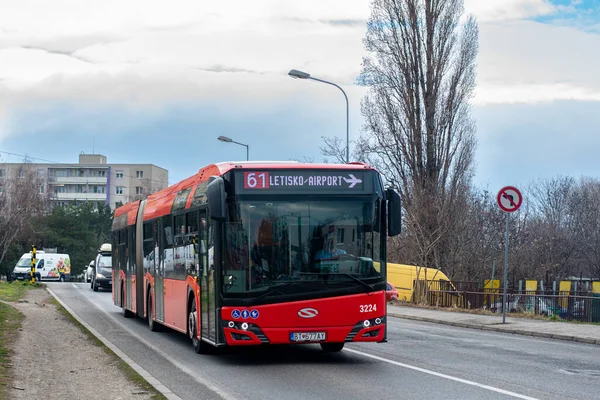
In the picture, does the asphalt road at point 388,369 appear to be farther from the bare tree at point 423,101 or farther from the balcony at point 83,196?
the balcony at point 83,196

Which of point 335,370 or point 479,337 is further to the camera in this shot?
point 479,337

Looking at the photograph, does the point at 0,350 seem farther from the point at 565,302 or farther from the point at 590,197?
the point at 590,197

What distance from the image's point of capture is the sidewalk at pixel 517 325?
19953mm

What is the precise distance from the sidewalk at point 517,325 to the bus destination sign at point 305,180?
24.4 ft

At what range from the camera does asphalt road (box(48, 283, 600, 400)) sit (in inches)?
428

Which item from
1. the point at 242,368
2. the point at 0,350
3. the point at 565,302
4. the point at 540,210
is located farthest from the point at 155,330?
the point at 540,210

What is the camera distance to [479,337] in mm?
19891

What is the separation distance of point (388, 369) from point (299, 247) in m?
2.16

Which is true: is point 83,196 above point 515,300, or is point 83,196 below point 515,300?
above

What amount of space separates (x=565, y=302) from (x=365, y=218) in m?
13.4

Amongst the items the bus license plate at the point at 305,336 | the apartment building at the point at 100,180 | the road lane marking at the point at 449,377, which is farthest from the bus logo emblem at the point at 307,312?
the apartment building at the point at 100,180

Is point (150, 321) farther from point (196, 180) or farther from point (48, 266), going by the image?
point (48, 266)

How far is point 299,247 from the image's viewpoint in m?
13.6

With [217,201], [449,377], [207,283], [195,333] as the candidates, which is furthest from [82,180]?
[449,377]
